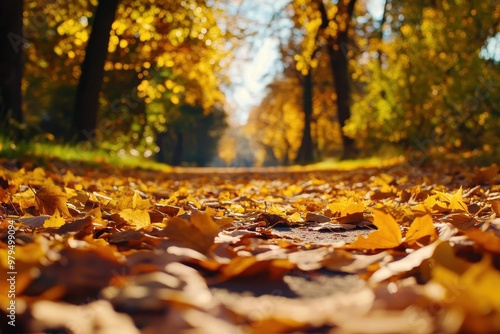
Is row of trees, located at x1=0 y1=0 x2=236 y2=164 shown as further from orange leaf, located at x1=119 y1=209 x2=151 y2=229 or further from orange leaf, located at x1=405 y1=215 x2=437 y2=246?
orange leaf, located at x1=405 y1=215 x2=437 y2=246

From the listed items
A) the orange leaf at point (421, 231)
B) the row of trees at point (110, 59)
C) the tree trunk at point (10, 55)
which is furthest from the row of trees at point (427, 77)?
the orange leaf at point (421, 231)

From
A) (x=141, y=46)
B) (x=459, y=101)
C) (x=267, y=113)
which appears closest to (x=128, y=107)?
(x=141, y=46)

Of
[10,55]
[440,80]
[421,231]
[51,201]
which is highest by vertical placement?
[440,80]

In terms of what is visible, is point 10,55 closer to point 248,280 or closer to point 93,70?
point 93,70

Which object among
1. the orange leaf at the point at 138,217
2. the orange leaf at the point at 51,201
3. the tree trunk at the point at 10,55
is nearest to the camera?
the orange leaf at the point at 138,217

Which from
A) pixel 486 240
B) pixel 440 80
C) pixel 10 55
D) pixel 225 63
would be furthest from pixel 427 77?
pixel 486 240

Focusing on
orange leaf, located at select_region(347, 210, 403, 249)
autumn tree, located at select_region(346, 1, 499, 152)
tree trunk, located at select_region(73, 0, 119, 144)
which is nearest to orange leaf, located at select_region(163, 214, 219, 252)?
orange leaf, located at select_region(347, 210, 403, 249)

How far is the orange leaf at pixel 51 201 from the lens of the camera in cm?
237

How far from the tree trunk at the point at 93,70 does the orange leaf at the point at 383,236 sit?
10566mm

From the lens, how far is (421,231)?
157 centimetres

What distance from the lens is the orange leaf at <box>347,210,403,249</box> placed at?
1.53 meters

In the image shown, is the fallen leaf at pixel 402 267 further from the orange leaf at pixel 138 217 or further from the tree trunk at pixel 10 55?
the tree trunk at pixel 10 55

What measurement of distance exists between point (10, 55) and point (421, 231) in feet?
27.6

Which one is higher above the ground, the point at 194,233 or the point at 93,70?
the point at 93,70
